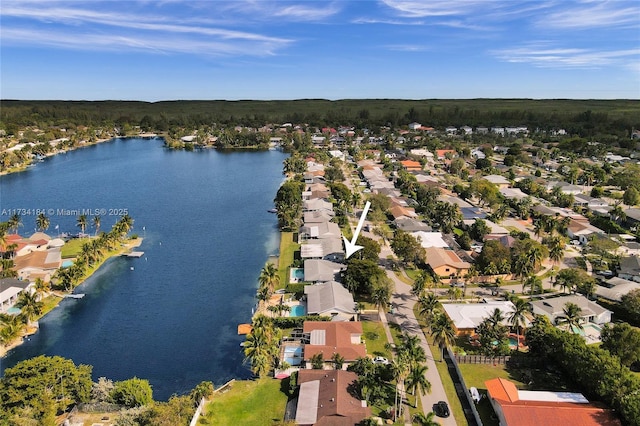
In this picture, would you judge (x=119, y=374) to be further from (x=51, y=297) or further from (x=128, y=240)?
(x=128, y=240)

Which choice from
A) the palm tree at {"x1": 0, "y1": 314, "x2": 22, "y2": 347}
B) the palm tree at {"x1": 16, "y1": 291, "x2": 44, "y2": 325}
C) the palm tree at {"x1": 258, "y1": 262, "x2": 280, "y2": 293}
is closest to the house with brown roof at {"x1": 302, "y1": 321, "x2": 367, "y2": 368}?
the palm tree at {"x1": 258, "y1": 262, "x2": 280, "y2": 293}

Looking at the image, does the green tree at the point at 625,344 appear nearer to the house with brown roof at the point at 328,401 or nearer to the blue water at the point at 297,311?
the house with brown roof at the point at 328,401

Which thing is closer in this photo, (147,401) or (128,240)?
(147,401)

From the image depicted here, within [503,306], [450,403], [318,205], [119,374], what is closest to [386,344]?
[450,403]

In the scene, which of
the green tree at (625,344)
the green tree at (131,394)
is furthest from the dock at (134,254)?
the green tree at (625,344)

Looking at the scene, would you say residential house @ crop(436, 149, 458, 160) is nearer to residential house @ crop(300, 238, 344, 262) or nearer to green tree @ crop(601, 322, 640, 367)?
residential house @ crop(300, 238, 344, 262)

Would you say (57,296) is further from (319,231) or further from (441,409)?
(441,409)
